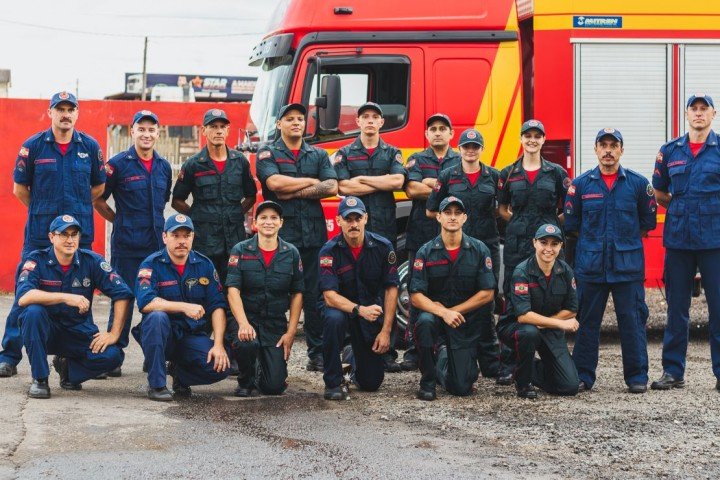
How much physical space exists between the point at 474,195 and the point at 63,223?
3.03 m

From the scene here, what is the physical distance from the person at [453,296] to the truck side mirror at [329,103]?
1.98m

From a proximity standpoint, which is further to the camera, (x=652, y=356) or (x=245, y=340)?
(x=652, y=356)

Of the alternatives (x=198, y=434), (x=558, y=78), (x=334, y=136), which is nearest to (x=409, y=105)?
(x=334, y=136)

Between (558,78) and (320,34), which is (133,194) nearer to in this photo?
(320,34)

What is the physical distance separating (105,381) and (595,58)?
16.2 ft

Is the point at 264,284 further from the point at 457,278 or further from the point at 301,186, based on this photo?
the point at 457,278

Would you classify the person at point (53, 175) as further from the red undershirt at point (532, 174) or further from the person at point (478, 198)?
the red undershirt at point (532, 174)

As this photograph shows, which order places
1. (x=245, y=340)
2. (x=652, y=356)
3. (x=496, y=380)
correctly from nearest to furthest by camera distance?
(x=245, y=340)
(x=496, y=380)
(x=652, y=356)

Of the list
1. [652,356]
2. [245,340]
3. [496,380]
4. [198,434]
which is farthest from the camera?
[652,356]

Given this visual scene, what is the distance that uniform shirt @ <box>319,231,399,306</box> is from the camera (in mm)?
7469

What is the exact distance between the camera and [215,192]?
8.02 meters

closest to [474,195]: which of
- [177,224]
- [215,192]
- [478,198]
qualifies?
[478,198]

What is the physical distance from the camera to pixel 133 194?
7.92m

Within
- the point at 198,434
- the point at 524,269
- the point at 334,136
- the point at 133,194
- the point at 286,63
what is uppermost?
the point at 286,63
